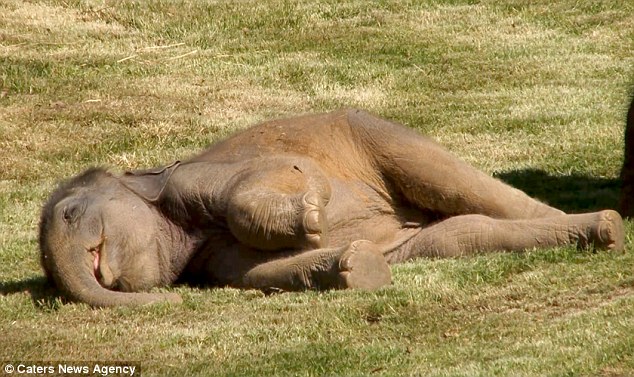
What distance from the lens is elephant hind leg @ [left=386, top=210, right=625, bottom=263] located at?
8117 millimetres

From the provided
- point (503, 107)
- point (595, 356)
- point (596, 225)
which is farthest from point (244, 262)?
point (503, 107)

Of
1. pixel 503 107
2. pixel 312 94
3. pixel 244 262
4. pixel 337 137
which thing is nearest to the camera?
pixel 244 262

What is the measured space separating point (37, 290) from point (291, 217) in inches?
65.8

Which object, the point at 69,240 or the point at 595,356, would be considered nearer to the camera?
the point at 595,356

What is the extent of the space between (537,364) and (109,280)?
288 cm

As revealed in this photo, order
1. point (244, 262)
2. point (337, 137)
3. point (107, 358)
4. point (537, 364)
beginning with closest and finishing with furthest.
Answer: point (537, 364), point (107, 358), point (244, 262), point (337, 137)

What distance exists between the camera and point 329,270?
7941mm

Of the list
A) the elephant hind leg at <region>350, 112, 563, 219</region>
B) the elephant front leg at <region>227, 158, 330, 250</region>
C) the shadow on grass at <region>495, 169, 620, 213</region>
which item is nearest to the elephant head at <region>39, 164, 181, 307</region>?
the elephant front leg at <region>227, 158, 330, 250</region>

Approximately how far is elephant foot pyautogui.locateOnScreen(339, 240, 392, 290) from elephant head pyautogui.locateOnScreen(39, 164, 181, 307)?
1033mm

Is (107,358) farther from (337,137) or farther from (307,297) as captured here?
(337,137)

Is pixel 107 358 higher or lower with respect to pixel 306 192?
lower

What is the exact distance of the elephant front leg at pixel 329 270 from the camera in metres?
7.83

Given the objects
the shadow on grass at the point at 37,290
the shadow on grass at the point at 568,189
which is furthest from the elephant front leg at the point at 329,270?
the shadow on grass at the point at 568,189

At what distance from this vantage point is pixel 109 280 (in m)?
8.33
